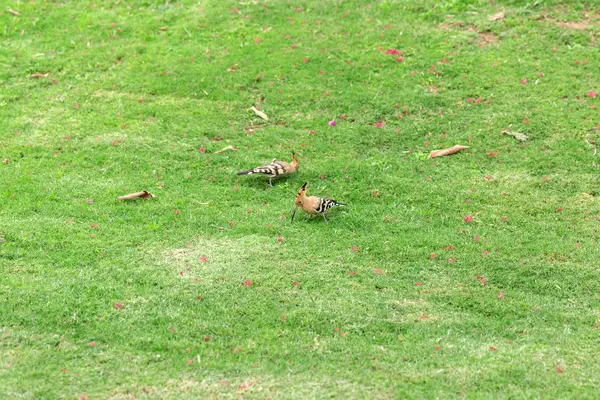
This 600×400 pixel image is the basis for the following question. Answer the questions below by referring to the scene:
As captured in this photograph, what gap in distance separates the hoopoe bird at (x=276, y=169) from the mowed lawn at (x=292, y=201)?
26cm

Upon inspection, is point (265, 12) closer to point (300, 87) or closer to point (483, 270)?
point (300, 87)

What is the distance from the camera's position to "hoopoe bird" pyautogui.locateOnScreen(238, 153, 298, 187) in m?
11.5

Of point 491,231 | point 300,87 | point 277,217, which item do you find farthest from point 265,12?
point 491,231

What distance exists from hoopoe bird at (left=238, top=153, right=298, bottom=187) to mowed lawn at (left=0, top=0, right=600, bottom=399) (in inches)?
10.3

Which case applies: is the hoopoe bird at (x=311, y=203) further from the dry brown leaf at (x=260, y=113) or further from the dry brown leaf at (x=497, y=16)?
the dry brown leaf at (x=497, y=16)

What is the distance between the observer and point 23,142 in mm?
13023

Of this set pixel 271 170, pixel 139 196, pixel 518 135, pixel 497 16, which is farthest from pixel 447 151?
pixel 497 16

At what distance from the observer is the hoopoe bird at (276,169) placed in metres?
11.5

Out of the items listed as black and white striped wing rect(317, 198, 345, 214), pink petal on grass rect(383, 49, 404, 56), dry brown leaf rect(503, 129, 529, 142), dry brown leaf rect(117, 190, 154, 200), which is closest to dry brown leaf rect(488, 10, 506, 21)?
pink petal on grass rect(383, 49, 404, 56)

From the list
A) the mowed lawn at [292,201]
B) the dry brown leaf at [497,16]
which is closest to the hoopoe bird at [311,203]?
the mowed lawn at [292,201]

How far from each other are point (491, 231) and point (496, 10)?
8384 millimetres

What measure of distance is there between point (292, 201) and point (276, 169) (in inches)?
25.0

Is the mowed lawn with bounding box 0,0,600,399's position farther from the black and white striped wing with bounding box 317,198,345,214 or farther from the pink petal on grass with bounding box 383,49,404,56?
the black and white striped wing with bounding box 317,198,345,214

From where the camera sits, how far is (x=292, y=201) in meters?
11.4
